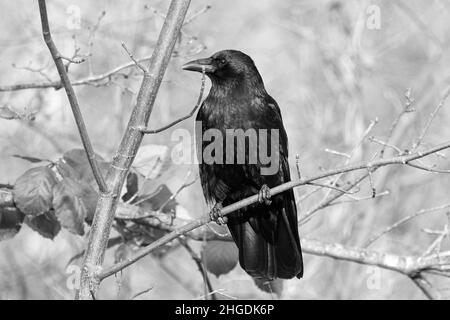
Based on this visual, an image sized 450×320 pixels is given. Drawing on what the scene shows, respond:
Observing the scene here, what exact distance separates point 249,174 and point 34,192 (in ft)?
4.31

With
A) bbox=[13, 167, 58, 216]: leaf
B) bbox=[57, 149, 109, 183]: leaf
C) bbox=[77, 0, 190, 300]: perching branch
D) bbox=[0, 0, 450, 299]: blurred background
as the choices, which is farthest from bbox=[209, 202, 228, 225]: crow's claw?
bbox=[0, 0, 450, 299]: blurred background


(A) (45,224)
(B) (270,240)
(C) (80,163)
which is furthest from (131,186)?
(B) (270,240)

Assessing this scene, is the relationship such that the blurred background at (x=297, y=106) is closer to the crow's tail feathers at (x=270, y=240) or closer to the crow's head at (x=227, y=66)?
the crow's head at (x=227, y=66)

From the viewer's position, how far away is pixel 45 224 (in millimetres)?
3830

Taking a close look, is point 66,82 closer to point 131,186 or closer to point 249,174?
point 131,186

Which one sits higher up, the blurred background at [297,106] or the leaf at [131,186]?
the blurred background at [297,106]

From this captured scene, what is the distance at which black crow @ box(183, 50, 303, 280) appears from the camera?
421 centimetres

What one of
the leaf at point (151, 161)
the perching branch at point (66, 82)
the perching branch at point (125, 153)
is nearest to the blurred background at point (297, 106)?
the leaf at point (151, 161)

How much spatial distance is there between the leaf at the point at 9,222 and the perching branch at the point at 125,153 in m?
0.96

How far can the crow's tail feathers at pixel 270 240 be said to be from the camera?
13.9 ft

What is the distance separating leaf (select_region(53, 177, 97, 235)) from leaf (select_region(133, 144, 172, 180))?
475 millimetres

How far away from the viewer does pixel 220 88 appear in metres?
4.42

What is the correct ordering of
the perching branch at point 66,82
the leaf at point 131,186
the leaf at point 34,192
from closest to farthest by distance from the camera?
the perching branch at point 66,82, the leaf at point 34,192, the leaf at point 131,186
